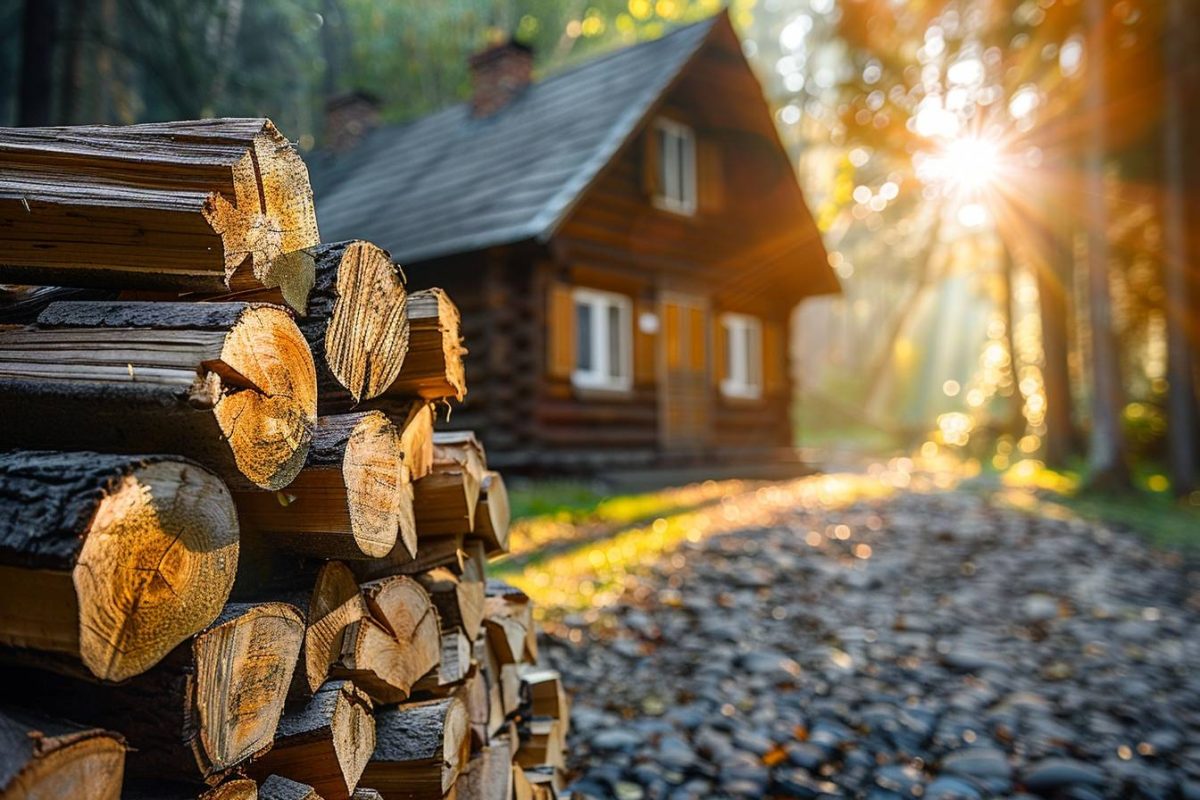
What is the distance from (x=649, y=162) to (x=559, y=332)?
2980mm

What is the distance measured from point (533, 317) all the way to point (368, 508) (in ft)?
30.3

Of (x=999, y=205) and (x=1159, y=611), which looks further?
(x=999, y=205)

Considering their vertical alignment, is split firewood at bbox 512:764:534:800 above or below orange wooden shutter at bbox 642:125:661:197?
below

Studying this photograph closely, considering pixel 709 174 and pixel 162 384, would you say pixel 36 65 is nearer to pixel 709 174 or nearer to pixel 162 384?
pixel 709 174

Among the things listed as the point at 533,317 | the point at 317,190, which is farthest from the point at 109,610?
the point at 317,190

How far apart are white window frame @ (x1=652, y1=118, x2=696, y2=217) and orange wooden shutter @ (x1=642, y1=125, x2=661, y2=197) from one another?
718 millimetres

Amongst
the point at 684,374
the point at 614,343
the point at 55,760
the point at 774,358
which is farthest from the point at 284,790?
the point at 774,358

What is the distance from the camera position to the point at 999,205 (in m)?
18.2

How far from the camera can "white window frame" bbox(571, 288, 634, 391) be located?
12156 mm

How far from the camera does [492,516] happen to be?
2582mm

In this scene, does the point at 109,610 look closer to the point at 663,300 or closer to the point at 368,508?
the point at 368,508

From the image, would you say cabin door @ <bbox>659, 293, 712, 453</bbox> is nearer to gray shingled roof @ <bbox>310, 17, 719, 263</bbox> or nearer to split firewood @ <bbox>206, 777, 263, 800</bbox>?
gray shingled roof @ <bbox>310, 17, 719, 263</bbox>

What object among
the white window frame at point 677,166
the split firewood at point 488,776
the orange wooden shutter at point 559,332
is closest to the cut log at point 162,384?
the split firewood at point 488,776

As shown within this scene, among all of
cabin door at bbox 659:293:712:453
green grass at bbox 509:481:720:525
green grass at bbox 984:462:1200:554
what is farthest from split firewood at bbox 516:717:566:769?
cabin door at bbox 659:293:712:453
